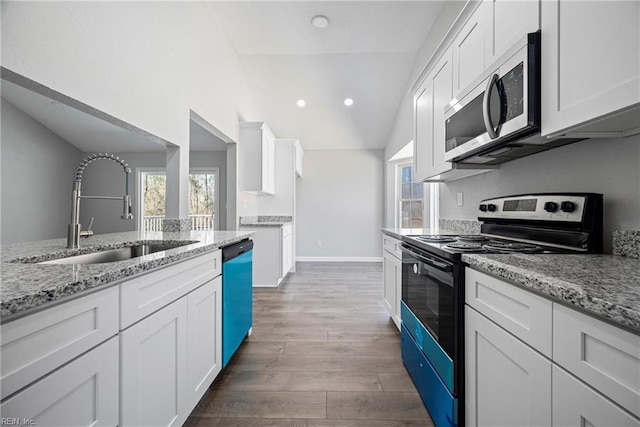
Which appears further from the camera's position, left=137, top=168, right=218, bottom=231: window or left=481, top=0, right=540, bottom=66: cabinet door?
left=137, top=168, right=218, bottom=231: window

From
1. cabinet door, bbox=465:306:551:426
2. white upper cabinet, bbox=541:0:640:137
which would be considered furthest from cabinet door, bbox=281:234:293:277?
white upper cabinet, bbox=541:0:640:137

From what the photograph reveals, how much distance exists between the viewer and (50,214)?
466cm

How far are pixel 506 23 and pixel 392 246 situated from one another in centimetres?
166

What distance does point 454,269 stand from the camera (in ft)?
3.93

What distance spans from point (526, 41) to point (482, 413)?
1.47 meters

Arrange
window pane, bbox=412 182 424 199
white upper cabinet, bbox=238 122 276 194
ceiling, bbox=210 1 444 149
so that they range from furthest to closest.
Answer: window pane, bbox=412 182 424 199 < white upper cabinet, bbox=238 122 276 194 < ceiling, bbox=210 1 444 149

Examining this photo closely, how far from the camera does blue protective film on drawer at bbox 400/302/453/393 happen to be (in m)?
1.23

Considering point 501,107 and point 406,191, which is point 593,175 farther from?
point 406,191

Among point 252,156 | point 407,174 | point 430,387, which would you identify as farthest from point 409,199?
point 430,387

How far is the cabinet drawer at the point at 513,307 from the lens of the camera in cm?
77

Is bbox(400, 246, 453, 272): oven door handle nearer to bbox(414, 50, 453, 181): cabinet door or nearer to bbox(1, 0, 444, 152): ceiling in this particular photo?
bbox(414, 50, 453, 181): cabinet door

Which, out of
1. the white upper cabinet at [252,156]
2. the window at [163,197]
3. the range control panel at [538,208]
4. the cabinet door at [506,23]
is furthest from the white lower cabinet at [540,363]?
the window at [163,197]

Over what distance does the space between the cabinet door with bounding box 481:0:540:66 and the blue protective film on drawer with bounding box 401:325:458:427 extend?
158 centimetres

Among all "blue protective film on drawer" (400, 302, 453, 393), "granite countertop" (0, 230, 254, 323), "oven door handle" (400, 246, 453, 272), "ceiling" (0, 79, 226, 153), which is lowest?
"blue protective film on drawer" (400, 302, 453, 393)
